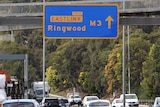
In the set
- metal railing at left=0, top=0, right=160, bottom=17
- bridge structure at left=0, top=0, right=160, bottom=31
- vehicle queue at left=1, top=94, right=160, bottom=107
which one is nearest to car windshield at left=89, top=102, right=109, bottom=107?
vehicle queue at left=1, top=94, right=160, bottom=107

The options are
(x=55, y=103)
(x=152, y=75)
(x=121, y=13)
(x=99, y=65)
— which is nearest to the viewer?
(x=121, y=13)

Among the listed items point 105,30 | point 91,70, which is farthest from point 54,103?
point 91,70

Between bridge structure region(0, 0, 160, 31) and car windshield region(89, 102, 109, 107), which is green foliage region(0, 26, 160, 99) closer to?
car windshield region(89, 102, 109, 107)

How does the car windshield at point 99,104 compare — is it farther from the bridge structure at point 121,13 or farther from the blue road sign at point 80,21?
the blue road sign at point 80,21

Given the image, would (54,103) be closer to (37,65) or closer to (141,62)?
(141,62)

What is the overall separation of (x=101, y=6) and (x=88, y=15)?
85cm

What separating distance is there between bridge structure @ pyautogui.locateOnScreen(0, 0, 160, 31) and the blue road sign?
2.21m

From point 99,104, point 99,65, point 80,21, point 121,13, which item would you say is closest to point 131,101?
point 99,104

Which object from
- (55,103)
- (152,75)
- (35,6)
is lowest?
(55,103)

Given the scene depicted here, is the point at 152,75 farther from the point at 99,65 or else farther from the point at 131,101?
the point at 99,65

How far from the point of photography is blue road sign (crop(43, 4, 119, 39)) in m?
31.9

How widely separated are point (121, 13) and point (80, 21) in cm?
503

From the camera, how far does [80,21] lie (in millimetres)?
32000

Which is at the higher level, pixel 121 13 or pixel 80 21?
pixel 121 13
